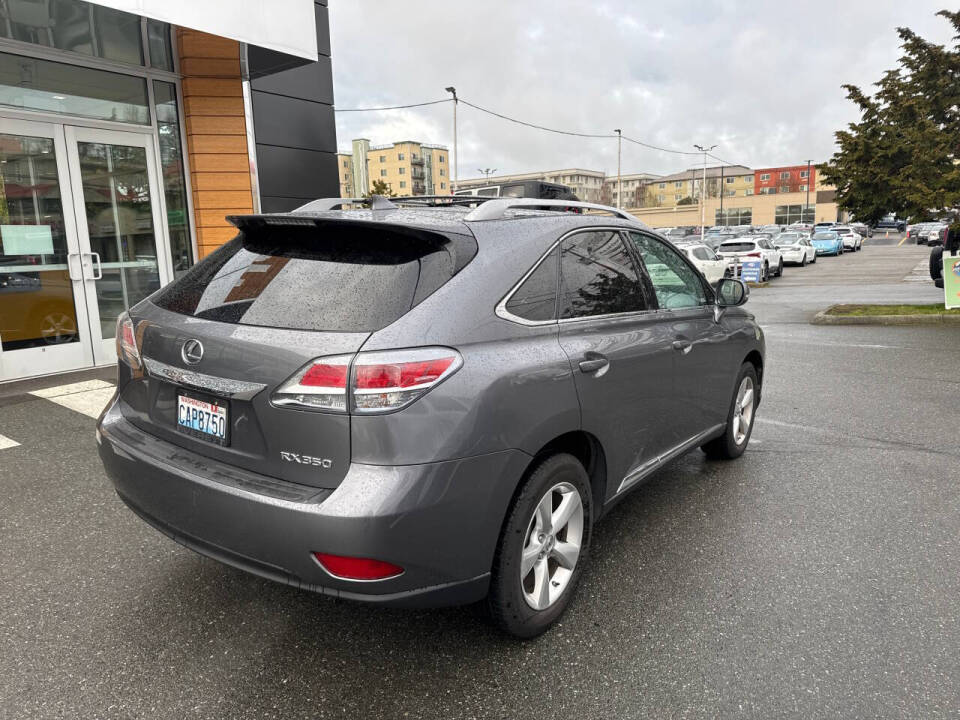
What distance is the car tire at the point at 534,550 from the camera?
242 cm

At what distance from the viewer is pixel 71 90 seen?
723 centimetres

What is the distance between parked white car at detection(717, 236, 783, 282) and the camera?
23.3 metres

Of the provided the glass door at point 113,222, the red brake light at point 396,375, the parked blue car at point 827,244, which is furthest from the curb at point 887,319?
the parked blue car at point 827,244

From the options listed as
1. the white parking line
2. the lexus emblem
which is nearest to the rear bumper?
the lexus emblem

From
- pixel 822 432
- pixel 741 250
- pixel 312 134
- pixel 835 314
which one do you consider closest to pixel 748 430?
pixel 822 432

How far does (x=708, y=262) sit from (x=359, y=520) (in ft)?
69.0

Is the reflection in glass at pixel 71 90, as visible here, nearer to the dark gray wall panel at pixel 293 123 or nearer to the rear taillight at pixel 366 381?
the dark gray wall panel at pixel 293 123

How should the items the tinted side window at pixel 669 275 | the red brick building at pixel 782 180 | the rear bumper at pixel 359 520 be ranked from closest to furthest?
the rear bumper at pixel 359 520
the tinted side window at pixel 669 275
the red brick building at pixel 782 180

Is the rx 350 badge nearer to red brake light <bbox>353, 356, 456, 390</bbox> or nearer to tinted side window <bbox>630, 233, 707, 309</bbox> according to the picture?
red brake light <bbox>353, 356, 456, 390</bbox>

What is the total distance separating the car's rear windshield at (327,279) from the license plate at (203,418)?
11.9 inches

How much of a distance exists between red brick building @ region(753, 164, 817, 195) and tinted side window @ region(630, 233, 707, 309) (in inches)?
4667

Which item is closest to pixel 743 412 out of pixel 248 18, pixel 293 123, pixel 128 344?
pixel 128 344

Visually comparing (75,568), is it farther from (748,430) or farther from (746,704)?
(748,430)

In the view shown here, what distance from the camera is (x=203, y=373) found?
235 cm
